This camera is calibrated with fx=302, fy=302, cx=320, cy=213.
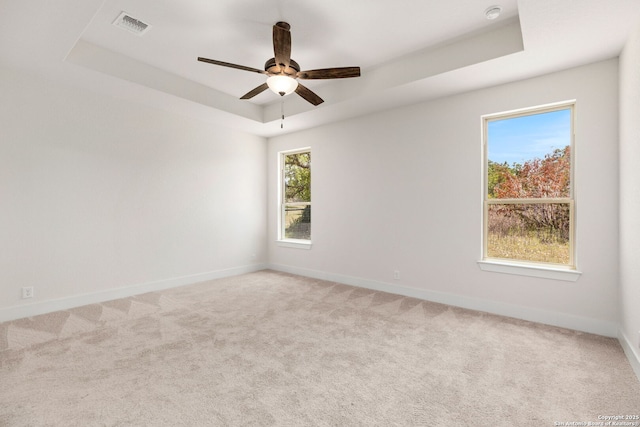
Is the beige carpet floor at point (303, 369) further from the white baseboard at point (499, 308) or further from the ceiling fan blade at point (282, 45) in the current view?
the ceiling fan blade at point (282, 45)

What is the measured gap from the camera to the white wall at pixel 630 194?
2215mm

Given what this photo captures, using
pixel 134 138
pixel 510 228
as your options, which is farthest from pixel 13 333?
Result: pixel 510 228

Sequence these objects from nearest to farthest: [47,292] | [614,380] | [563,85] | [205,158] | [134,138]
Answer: [614,380]
[563,85]
[47,292]
[134,138]
[205,158]

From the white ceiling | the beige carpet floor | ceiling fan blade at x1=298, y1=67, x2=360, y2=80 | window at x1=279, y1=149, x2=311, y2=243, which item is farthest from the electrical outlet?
ceiling fan blade at x1=298, y1=67, x2=360, y2=80

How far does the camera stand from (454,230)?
147 inches

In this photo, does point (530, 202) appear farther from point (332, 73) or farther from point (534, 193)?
point (332, 73)

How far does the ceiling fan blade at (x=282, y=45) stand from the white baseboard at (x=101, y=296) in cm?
350

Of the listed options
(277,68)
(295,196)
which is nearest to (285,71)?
(277,68)

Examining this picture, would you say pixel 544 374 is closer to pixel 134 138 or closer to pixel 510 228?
pixel 510 228

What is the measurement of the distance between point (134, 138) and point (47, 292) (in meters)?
2.12

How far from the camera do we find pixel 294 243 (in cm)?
553

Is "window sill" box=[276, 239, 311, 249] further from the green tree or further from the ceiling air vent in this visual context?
the ceiling air vent

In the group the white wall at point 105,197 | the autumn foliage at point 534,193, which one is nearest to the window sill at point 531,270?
the autumn foliage at point 534,193

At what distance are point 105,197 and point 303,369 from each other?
3393 mm
